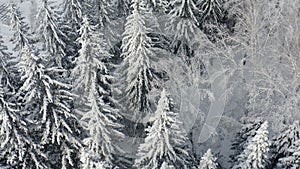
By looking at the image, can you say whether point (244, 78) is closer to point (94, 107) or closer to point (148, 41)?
point (148, 41)

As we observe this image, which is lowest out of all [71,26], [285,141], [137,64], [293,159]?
[293,159]

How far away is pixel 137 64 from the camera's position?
19.6 meters

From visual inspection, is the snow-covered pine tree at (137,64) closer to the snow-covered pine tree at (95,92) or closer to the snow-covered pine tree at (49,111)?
the snow-covered pine tree at (95,92)

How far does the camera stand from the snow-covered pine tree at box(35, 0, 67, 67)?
72.7 feet

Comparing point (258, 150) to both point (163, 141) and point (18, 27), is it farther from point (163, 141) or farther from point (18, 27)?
point (18, 27)

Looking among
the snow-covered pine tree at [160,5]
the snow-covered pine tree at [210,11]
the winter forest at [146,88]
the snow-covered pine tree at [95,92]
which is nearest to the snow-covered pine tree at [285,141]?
the winter forest at [146,88]

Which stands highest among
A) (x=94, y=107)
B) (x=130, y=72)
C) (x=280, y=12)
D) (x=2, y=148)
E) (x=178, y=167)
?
(x=280, y=12)

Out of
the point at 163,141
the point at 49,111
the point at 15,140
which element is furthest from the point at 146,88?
the point at 15,140

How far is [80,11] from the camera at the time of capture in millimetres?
24688

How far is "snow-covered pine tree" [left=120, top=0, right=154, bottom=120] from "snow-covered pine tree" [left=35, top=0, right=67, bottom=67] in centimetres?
490

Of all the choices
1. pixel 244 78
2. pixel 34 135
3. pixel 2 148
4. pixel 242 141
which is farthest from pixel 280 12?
pixel 2 148

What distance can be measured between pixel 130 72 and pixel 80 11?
737cm

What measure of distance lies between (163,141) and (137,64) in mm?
4583

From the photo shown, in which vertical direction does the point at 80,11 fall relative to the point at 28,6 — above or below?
below
